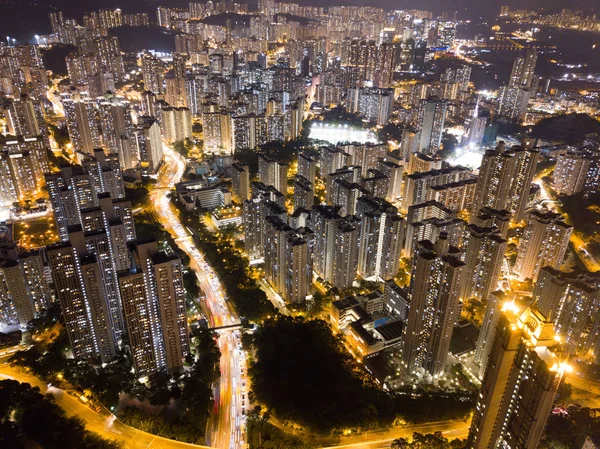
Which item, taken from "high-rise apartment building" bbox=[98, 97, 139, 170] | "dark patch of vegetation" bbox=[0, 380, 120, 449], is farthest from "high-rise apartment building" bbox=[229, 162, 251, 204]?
"dark patch of vegetation" bbox=[0, 380, 120, 449]

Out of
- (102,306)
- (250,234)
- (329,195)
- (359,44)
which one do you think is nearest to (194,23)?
(359,44)

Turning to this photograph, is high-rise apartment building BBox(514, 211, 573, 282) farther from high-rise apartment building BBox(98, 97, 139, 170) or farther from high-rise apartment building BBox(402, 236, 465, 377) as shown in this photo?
high-rise apartment building BBox(98, 97, 139, 170)

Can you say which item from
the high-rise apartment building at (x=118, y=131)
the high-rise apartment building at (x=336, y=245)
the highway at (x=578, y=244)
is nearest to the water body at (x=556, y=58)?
the highway at (x=578, y=244)

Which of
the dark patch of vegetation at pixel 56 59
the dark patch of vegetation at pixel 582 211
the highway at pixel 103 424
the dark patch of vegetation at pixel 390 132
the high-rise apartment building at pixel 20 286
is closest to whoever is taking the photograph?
the highway at pixel 103 424

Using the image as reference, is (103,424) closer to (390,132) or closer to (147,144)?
(147,144)

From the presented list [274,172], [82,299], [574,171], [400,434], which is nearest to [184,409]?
[82,299]

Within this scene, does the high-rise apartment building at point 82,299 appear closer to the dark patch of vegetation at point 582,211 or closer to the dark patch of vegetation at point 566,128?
the dark patch of vegetation at point 582,211

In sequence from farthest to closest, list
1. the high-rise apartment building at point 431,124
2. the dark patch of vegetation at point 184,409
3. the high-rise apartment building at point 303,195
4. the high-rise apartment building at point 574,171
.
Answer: the high-rise apartment building at point 431,124
the high-rise apartment building at point 574,171
the high-rise apartment building at point 303,195
the dark patch of vegetation at point 184,409

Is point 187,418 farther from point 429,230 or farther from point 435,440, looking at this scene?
point 429,230
